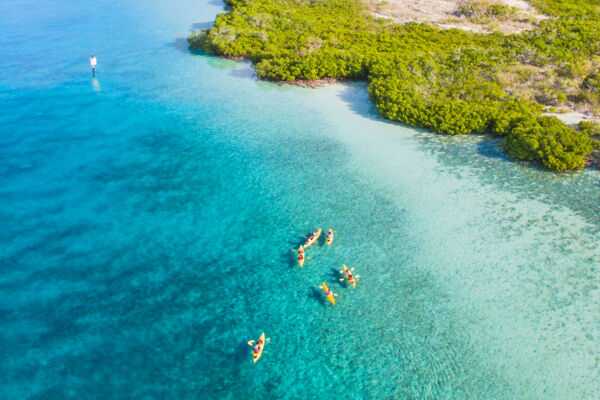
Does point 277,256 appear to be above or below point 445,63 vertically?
below

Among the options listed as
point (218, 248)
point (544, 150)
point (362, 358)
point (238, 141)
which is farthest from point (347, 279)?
point (544, 150)

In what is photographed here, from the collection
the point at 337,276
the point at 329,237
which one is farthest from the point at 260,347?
the point at 329,237

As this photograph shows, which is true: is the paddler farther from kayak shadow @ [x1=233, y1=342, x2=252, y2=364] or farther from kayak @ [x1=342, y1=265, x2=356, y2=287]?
kayak shadow @ [x1=233, y1=342, x2=252, y2=364]

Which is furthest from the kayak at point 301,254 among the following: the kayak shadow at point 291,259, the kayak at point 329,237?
the kayak at point 329,237

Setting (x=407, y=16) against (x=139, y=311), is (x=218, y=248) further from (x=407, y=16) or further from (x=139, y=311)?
(x=407, y=16)

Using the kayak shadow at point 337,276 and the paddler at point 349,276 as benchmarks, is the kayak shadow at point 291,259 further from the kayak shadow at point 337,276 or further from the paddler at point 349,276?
the paddler at point 349,276

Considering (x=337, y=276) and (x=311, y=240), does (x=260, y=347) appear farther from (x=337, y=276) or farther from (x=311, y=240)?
Result: (x=311, y=240)

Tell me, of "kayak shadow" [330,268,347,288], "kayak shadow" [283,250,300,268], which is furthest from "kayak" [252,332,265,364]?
"kayak shadow" [330,268,347,288]
